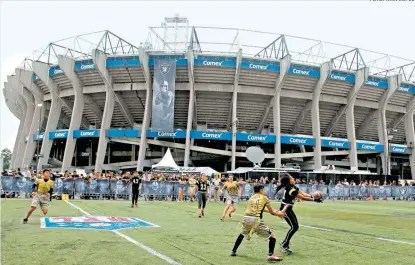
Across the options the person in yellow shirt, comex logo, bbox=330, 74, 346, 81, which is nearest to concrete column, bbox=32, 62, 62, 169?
comex logo, bbox=330, 74, 346, 81

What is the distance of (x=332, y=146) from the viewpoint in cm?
6006

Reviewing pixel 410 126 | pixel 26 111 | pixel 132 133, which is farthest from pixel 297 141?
pixel 26 111

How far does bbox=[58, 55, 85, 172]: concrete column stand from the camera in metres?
54.8

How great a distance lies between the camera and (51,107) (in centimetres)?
6091

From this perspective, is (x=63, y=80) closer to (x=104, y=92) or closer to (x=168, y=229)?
(x=104, y=92)

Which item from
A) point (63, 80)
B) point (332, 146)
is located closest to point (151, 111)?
point (63, 80)

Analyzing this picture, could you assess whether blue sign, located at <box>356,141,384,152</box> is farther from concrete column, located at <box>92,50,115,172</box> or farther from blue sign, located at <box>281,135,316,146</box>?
concrete column, located at <box>92,50,115,172</box>

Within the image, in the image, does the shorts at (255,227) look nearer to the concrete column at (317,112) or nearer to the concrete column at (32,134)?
the concrete column at (317,112)

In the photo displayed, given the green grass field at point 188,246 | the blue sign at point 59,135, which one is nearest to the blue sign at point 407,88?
the blue sign at point 59,135

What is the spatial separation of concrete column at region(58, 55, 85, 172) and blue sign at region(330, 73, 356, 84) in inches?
1357

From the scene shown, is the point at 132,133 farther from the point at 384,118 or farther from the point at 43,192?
the point at 43,192

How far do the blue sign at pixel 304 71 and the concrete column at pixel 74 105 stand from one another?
28.7 metres

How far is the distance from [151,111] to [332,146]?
2645 cm

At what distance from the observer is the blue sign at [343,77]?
5540 cm
